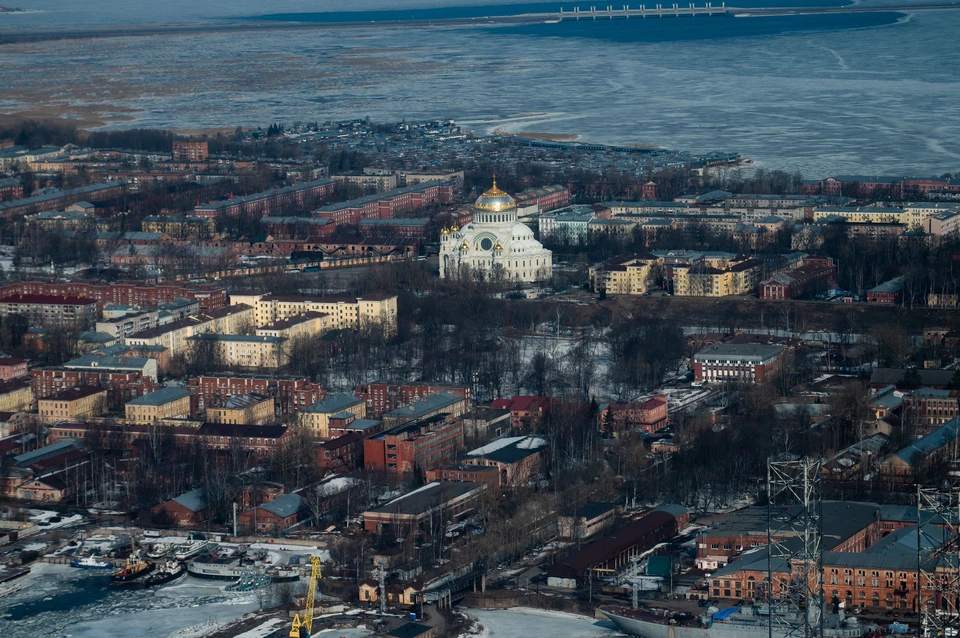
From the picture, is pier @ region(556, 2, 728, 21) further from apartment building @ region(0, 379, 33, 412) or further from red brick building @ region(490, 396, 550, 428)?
red brick building @ region(490, 396, 550, 428)

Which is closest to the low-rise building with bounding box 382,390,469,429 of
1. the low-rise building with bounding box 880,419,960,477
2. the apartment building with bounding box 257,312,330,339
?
the apartment building with bounding box 257,312,330,339

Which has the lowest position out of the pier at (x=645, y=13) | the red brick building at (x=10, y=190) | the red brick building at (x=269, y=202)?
the pier at (x=645, y=13)

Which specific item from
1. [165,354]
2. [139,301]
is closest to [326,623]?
[165,354]

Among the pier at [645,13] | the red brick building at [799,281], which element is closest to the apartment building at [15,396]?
the red brick building at [799,281]

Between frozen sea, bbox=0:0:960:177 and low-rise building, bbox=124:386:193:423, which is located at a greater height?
low-rise building, bbox=124:386:193:423

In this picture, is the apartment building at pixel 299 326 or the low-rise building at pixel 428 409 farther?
the apartment building at pixel 299 326

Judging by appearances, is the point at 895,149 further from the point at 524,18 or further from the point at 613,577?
the point at 524,18

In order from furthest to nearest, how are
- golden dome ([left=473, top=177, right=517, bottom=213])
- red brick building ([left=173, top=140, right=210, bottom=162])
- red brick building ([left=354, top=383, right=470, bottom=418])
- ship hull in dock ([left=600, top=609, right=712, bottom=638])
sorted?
red brick building ([left=173, top=140, right=210, bottom=162]) < golden dome ([left=473, top=177, right=517, bottom=213]) < red brick building ([left=354, top=383, right=470, bottom=418]) < ship hull in dock ([left=600, top=609, right=712, bottom=638])

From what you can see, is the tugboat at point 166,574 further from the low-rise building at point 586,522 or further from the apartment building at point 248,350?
the apartment building at point 248,350

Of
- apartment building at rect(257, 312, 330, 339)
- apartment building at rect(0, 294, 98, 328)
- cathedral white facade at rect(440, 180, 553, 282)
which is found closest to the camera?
apartment building at rect(257, 312, 330, 339)
